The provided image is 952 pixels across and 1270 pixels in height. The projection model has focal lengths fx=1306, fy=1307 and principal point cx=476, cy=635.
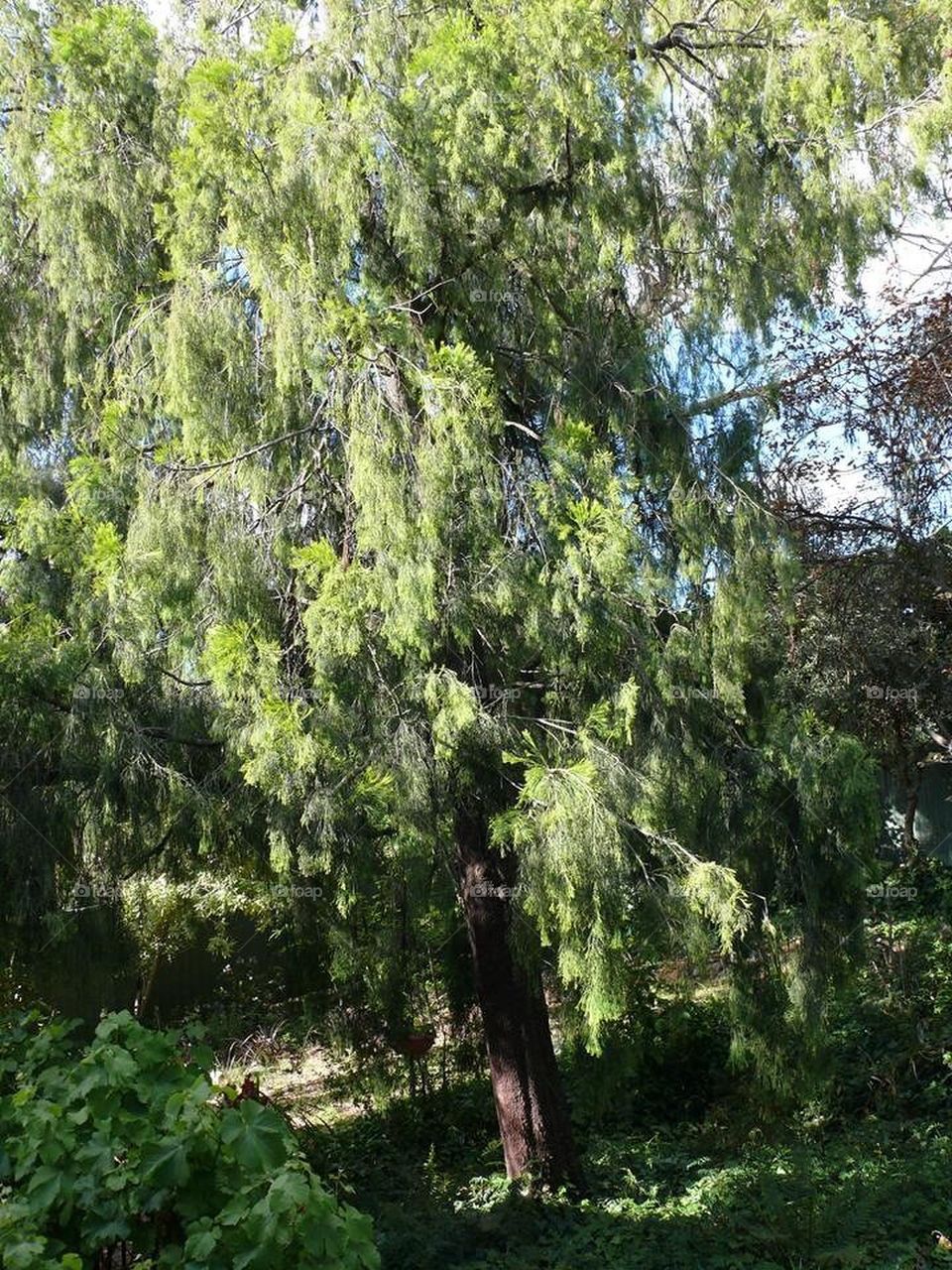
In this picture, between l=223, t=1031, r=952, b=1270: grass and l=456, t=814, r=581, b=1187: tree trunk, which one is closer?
l=223, t=1031, r=952, b=1270: grass

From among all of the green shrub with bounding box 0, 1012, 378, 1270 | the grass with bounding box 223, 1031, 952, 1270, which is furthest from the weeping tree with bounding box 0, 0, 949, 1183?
the green shrub with bounding box 0, 1012, 378, 1270

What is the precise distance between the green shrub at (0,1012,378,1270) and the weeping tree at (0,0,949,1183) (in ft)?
9.30

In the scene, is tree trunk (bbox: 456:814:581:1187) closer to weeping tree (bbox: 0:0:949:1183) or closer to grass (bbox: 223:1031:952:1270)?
weeping tree (bbox: 0:0:949:1183)

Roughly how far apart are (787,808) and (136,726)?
3.18 meters

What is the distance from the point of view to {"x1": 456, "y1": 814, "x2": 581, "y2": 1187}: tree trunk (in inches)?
259

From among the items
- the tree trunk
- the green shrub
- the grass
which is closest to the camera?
the green shrub

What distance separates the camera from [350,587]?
17.6 feet

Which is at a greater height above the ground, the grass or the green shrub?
the green shrub

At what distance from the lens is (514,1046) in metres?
6.75

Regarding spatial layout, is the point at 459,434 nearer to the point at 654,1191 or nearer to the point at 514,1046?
the point at 514,1046

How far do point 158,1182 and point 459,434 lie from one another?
3.54 metres

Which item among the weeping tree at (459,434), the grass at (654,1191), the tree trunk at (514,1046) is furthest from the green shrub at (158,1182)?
the tree trunk at (514,1046)

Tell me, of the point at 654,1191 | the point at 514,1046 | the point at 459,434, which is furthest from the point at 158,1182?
the point at 654,1191

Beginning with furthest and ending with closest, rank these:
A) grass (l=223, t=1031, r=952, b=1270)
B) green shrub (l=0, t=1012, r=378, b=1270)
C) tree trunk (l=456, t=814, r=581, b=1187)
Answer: tree trunk (l=456, t=814, r=581, b=1187) → grass (l=223, t=1031, r=952, b=1270) → green shrub (l=0, t=1012, r=378, b=1270)
